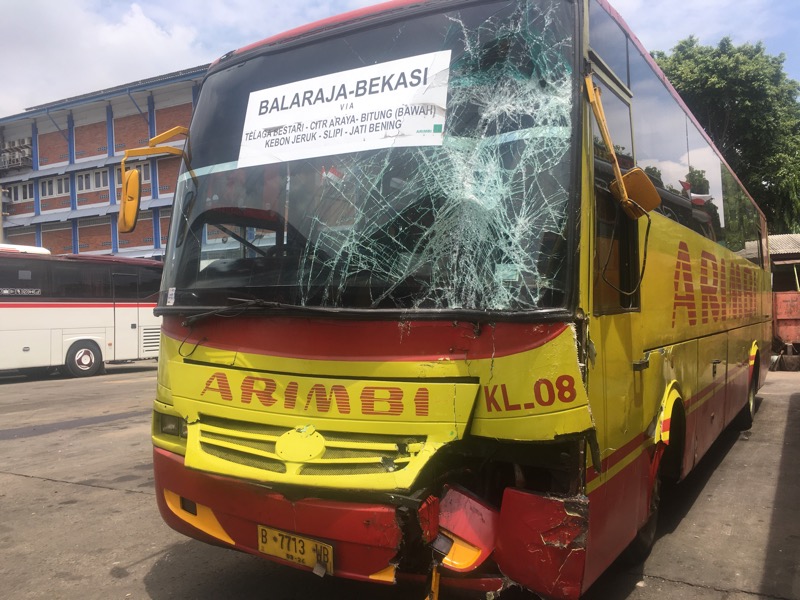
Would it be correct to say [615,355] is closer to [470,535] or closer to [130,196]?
[470,535]

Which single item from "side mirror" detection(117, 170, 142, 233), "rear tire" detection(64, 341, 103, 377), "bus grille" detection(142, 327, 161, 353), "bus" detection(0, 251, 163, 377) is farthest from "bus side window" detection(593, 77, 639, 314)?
"bus grille" detection(142, 327, 161, 353)

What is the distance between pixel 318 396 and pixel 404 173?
3.62 ft

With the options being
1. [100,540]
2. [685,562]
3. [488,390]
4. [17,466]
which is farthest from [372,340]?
[17,466]

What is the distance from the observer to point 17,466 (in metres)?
6.99

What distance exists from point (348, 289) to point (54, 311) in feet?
52.0

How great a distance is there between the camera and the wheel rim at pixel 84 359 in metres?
17.1

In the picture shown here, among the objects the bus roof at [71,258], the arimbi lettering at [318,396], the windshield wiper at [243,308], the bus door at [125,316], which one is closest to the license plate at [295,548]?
the arimbi lettering at [318,396]

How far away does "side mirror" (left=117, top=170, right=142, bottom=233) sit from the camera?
402 cm

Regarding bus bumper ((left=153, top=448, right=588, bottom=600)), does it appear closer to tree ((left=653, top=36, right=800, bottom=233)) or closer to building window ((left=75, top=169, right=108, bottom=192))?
tree ((left=653, top=36, right=800, bottom=233))

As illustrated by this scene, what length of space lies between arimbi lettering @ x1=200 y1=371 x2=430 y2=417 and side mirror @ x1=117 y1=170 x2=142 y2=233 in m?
1.38

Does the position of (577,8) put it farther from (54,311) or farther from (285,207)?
(54,311)

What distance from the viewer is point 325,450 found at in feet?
9.43

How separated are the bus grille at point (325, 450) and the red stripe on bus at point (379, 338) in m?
0.35

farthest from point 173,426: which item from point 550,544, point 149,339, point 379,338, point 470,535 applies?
point 149,339
